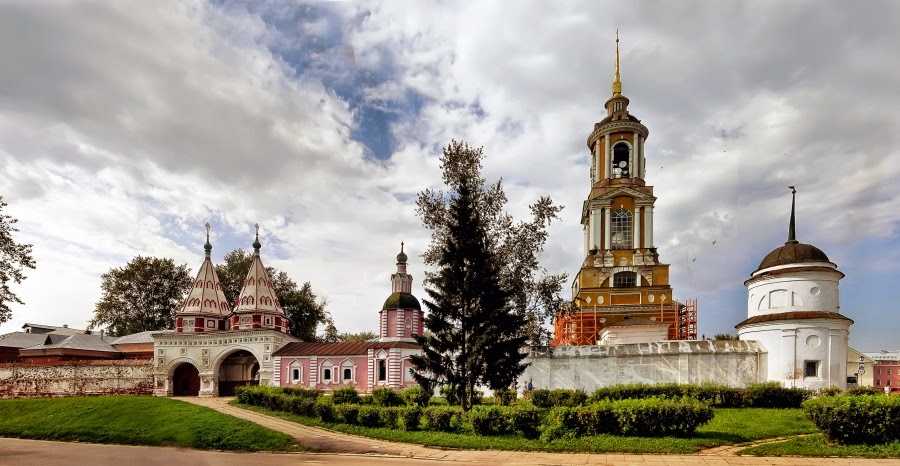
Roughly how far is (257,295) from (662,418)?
31864 millimetres

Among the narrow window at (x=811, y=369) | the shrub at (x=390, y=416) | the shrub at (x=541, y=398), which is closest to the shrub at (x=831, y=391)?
the narrow window at (x=811, y=369)

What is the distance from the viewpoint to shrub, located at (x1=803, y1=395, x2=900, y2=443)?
13633mm

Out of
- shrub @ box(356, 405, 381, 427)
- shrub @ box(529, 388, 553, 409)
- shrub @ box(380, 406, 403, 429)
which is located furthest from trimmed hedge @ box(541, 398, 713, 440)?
shrub @ box(529, 388, 553, 409)

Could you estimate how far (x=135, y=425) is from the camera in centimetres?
2162

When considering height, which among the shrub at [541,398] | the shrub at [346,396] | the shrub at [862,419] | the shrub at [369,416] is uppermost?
the shrub at [862,419]

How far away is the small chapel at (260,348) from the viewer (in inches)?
1476

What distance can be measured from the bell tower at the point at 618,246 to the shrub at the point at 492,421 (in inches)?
859

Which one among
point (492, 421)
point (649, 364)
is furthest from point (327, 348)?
point (492, 421)

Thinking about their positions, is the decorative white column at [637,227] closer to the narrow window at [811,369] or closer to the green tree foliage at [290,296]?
the narrow window at [811,369]

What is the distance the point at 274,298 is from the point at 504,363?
2529cm

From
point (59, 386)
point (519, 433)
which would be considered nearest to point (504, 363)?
point (519, 433)

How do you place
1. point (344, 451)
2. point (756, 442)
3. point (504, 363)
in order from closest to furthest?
point (756, 442)
point (344, 451)
point (504, 363)

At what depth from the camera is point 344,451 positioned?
16656 millimetres

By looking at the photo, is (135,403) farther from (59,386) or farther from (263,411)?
(59,386)
